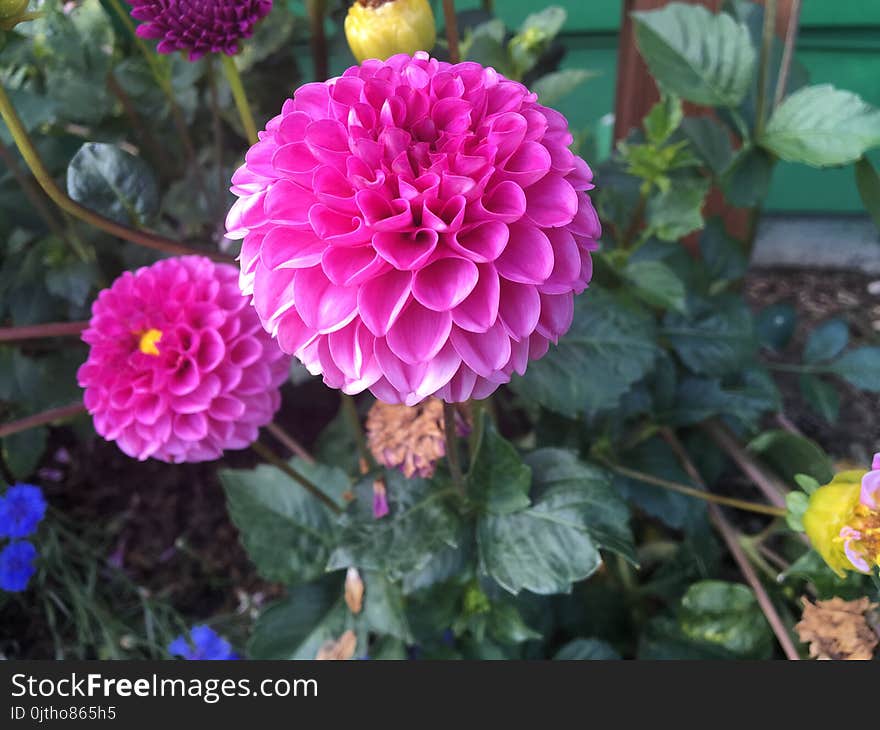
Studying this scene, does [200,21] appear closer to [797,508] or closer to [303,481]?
[303,481]

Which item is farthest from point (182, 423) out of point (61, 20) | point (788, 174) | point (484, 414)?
point (788, 174)

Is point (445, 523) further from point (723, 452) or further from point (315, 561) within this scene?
point (723, 452)

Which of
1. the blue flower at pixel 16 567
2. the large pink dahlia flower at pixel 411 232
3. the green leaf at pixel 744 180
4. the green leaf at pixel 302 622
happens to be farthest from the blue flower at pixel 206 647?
the green leaf at pixel 744 180

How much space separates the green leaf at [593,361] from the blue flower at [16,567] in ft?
2.17

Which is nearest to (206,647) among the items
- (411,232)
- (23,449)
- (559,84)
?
(23,449)

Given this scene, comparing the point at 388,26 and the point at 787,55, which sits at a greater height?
the point at 388,26

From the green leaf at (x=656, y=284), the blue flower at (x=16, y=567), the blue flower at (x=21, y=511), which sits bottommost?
the blue flower at (x=16, y=567)

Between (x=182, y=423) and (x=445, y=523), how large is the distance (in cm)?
27

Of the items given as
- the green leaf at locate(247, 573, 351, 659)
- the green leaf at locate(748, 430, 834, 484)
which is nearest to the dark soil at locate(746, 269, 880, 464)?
the green leaf at locate(748, 430, 834, 484)

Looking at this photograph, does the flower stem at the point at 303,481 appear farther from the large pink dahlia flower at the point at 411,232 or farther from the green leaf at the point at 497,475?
the large pink dahlia flower at the point at 411,232

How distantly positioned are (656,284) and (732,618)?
1.30ft

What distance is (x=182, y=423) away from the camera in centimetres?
65

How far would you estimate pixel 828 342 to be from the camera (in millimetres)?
1089

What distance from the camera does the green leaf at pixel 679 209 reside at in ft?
2.72
